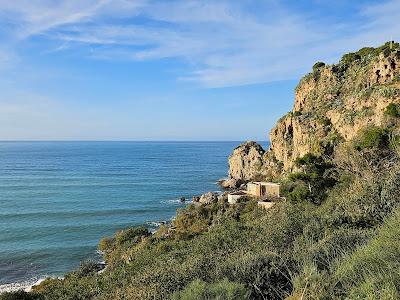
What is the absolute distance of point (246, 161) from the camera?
276 ft

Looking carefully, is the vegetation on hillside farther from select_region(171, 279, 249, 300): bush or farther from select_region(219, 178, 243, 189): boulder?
select_region(219, 178, 243, 189): boulder

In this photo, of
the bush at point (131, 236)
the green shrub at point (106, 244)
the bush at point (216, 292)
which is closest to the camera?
the bush at point (216, 292)

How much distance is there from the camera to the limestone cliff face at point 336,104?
42.1 m

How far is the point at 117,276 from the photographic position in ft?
68.9

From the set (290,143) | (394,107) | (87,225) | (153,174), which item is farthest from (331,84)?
(153,174)

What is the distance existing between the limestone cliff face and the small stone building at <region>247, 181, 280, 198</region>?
372 cm

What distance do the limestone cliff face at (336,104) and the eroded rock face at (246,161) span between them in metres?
5.86

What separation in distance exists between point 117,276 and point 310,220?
10.3 metres

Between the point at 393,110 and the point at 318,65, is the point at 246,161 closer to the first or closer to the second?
the point at 318,65

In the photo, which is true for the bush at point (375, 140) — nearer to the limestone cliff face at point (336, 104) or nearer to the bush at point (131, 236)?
the limestone cliff face at point (336, 104)

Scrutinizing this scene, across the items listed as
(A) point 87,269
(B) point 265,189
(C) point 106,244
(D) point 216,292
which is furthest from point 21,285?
(B) point 265,189

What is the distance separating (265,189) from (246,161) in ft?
103

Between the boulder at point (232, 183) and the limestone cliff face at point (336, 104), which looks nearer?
the limestone cliff face at point (336, 104)

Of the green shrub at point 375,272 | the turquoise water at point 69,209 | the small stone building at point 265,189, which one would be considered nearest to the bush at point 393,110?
the small stone building at point 265,189
